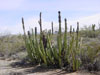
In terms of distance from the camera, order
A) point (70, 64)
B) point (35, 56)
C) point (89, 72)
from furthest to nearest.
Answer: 1. point (35, 56)
2. point (70, 64)
3. point (89, 72)

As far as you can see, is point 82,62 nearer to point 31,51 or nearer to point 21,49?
point 31,51

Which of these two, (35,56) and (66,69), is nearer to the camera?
(66,69)

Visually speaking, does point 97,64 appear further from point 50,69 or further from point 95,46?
point 50,69

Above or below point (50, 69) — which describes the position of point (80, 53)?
above

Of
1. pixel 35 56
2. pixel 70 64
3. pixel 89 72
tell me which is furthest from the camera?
pixel 35 56

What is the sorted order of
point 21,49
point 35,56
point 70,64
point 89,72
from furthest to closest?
point 21,49
point 35,56
point 70,64
point 89,72

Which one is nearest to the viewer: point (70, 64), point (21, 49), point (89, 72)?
point (89, 72)

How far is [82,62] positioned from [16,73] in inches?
124

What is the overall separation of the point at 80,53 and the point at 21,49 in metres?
10.1

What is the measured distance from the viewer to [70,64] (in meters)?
9.86

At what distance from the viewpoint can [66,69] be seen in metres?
9.77

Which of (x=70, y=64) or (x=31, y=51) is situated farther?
(x=31, y=51)

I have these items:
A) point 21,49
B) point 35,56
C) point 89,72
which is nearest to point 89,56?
point 89,72

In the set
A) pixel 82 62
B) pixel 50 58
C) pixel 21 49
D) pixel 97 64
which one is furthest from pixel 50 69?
pixel 21 49
